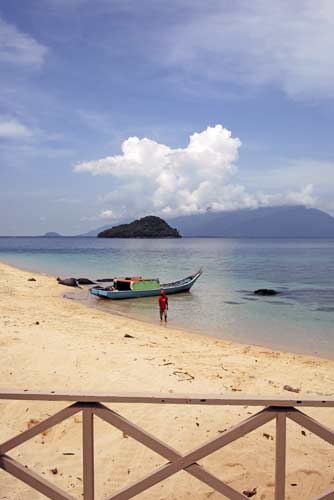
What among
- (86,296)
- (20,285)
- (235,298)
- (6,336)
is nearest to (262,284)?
(235,298)

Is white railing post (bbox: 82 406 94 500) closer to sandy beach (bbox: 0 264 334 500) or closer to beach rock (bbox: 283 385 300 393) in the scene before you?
sandy beach (bbox: 0 264 334 500)

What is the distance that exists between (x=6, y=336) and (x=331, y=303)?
23.1 metres

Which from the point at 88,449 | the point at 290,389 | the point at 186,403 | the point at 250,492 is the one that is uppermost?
the point at 186,403

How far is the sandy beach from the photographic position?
5836 mm

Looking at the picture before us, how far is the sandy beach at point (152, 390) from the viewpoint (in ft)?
19.1

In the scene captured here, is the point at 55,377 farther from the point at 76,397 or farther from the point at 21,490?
the point at 76,397

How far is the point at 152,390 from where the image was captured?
9.20 meters

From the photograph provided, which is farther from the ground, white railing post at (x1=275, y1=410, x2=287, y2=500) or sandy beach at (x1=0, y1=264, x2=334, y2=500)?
white railing post at (x1=275, y1=410, x2=287, y2=500)

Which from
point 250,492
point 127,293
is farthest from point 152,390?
point 127,293

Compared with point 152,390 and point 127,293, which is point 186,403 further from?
point 127,293

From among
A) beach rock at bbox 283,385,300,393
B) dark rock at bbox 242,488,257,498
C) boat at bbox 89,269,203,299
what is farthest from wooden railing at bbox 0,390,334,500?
boat at bbox 89,269,203,299

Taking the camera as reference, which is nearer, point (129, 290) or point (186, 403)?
point (186, 403)

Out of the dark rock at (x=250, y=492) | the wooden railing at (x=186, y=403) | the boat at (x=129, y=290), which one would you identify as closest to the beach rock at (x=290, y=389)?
the dark rock at (x=250, y=492)

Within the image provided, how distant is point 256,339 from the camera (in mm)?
19016
